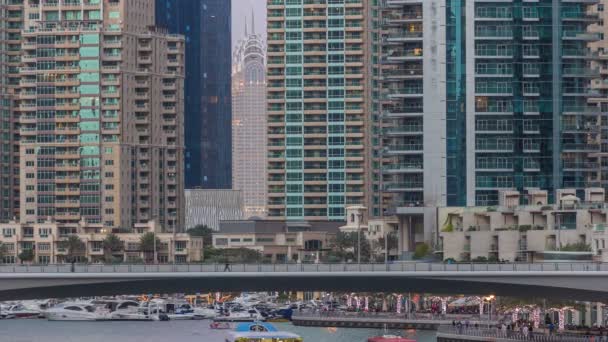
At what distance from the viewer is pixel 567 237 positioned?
173750mm

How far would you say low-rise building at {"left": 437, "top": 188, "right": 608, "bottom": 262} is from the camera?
6850 inches

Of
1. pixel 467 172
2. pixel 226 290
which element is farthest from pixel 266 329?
pixel 467 172

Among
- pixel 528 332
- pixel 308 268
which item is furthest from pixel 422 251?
pixel 308 268

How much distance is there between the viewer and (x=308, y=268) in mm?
123625

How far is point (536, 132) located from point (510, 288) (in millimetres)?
78214

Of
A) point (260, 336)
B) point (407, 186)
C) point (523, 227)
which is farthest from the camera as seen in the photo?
point (407, 186)

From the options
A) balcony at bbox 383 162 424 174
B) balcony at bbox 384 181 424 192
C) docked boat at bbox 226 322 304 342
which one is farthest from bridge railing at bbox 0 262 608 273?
balcony at bbox 383 162 424 174

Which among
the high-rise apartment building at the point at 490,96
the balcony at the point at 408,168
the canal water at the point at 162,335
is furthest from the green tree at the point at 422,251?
the balcony at the point at 408,168

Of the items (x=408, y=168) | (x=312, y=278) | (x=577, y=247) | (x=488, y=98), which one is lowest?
(x=312, y=278)

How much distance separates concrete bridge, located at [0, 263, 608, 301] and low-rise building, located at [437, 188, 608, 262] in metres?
44.4

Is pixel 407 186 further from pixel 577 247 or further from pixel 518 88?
pixel 577 247

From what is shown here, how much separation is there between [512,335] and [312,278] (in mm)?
32489

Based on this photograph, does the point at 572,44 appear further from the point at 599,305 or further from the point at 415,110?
the point at 599,305

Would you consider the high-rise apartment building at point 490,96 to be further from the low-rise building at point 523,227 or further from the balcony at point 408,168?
the low-rise building at point 523,227
